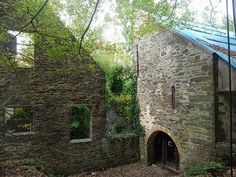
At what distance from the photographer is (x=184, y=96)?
7.22m

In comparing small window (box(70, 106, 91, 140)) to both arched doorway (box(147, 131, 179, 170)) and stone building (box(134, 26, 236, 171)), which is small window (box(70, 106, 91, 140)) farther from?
arched doorway (box(147, 131, 179, 170))

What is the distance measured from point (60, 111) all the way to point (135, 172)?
11.9 ft

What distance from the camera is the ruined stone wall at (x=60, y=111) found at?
25.2 feet

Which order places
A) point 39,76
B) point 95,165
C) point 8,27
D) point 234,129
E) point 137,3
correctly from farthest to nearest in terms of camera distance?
point 95,165, point 39,76, point 234,129, point 8,27, point 137,3

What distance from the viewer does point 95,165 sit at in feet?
28.8

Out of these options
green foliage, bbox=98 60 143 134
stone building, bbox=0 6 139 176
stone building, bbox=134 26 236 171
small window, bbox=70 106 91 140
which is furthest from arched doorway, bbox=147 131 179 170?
small window, bbox=70 106 91 140

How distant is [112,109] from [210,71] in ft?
17.6

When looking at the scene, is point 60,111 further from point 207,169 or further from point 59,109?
point 207,169

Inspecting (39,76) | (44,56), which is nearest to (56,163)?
(39,76)

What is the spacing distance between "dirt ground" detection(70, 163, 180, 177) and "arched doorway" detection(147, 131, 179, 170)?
41 centimetres

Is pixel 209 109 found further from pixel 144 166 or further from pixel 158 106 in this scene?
pixel 144 166

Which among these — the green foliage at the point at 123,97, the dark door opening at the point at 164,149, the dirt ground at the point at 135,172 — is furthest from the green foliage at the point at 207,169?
the green foliage at the point at 123,97

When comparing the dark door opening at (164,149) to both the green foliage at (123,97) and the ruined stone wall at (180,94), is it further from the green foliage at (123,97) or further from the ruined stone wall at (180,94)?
the green foliage at (123,97)

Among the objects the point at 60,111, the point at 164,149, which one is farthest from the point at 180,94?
the point at 60,111
